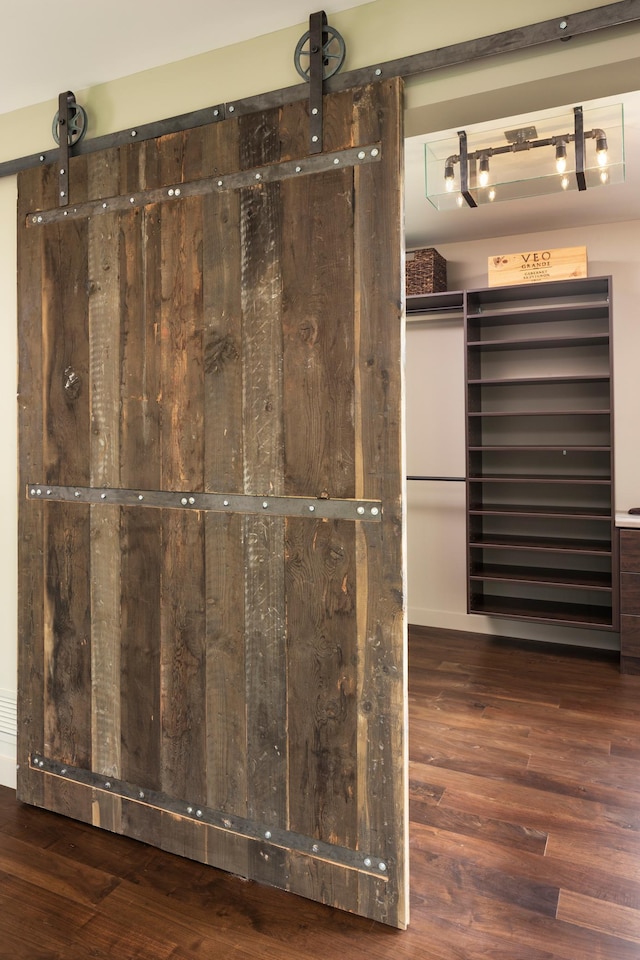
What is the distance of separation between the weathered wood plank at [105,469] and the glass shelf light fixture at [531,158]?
1.38 m

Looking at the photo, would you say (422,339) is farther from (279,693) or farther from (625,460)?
(279,693)

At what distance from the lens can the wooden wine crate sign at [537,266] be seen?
3746mm

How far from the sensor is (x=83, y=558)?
211 centimetres

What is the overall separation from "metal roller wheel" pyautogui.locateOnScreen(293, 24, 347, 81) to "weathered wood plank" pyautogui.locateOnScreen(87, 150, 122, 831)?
2.09 feet

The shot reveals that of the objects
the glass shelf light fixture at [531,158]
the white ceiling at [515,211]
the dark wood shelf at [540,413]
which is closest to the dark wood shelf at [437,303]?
the white ceiling at [515,211]

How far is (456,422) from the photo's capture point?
4355 millimetres

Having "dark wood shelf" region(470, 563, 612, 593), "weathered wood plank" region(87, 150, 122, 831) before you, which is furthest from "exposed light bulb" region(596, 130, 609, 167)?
"dark wood shelf" region(470, 563, 612, 593)

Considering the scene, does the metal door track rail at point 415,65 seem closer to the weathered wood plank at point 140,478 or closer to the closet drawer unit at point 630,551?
the weathered wood plank at point 140,478

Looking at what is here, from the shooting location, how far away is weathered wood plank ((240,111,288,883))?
5.83 feet

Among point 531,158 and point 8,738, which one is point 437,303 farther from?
point 8,738

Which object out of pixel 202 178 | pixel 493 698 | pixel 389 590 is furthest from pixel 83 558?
pixel 493 698

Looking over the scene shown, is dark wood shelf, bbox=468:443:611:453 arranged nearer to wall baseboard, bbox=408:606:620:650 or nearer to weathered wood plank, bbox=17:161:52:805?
wall baseboard, bbox=408:606:620:650

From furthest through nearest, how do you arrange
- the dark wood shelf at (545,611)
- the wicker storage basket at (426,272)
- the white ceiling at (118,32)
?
the wicker storage basket at (426,272) < the dark wood shelf at (545,611) < the white ceiling at (118,32)

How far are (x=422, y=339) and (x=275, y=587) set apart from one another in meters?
3.02
